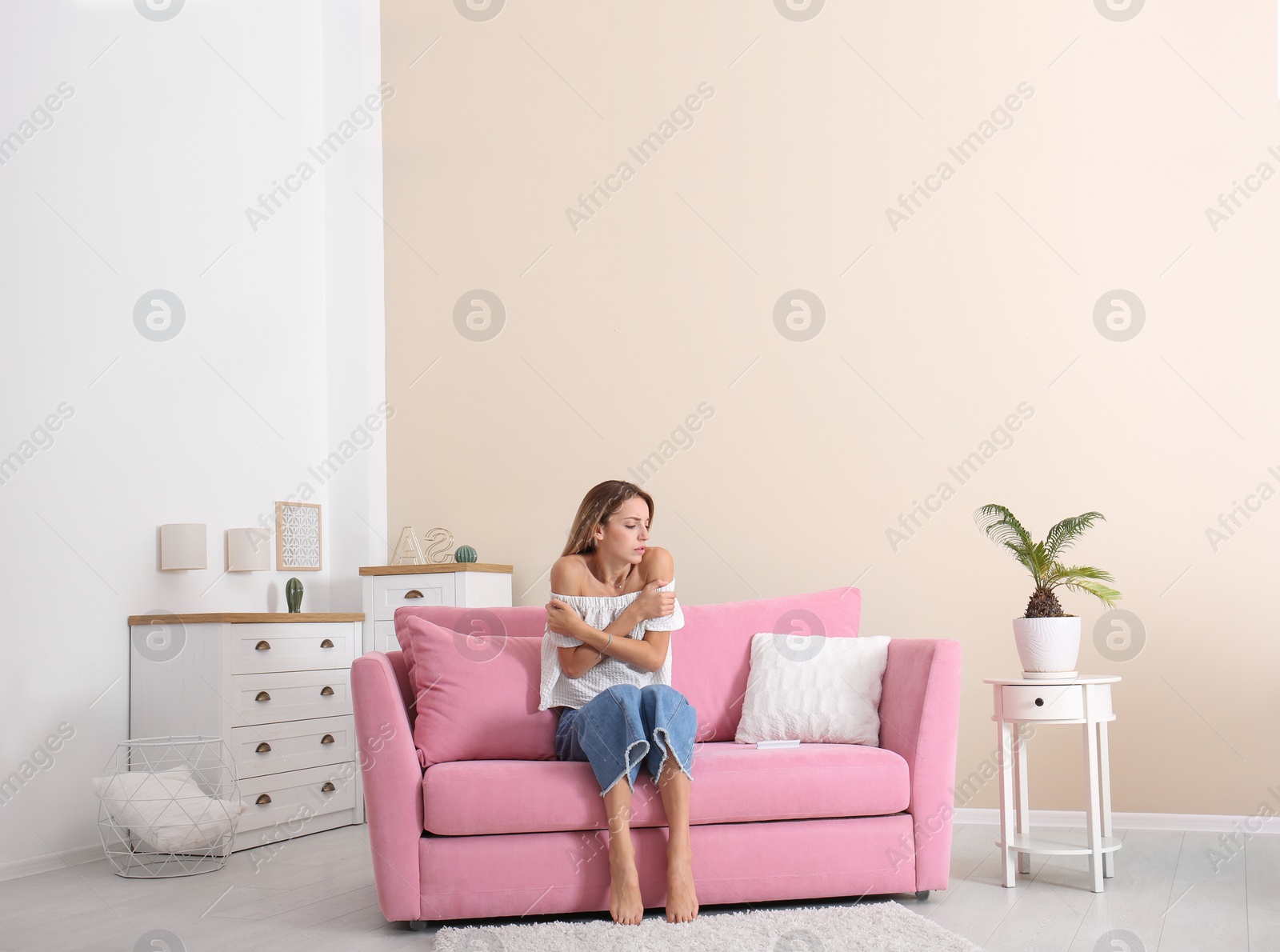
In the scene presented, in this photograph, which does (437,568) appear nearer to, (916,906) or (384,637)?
(384,637)

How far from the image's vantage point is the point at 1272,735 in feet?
11.7

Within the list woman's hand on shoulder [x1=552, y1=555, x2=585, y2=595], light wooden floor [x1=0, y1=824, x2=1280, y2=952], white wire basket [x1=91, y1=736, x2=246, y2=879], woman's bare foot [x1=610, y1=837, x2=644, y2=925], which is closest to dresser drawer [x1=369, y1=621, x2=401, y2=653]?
white wire basket [x1=91, y1=736, x2=246, y2=879]

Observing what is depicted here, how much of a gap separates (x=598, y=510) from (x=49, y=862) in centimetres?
222

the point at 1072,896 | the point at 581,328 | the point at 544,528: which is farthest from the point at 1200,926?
the point at 581,328

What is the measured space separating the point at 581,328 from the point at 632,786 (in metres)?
2.35

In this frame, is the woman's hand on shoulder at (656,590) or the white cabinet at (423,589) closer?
the woman's hand on shoulder at (656,590)

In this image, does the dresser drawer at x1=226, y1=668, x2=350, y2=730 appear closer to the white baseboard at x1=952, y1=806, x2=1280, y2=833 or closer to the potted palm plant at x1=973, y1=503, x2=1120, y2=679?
the white baseboard at x1=952, y1=806, x2=1280, y2=833

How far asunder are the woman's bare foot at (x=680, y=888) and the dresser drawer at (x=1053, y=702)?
1.08 m

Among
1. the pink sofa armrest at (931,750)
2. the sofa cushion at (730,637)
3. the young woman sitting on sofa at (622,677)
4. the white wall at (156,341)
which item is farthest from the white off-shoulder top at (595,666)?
the white wall at (156,341)

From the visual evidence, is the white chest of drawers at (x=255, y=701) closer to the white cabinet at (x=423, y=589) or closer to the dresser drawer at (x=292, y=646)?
the dresser drawer at (x=292, y=646)

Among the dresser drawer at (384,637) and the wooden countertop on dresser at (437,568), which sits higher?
the wooden countertop on dresser at (437,568)

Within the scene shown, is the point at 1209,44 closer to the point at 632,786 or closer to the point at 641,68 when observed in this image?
the point at 641,68

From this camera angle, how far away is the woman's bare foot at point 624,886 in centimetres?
256

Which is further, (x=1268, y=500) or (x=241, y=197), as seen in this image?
(x=241, y=197)
